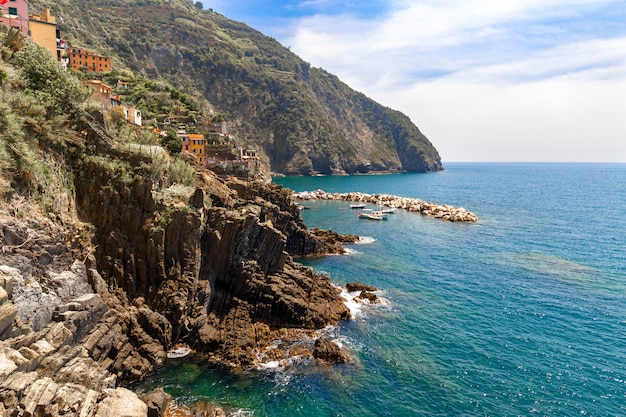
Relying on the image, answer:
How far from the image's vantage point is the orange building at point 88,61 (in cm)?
9650

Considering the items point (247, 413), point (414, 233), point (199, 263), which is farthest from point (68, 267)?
point (414, 233)

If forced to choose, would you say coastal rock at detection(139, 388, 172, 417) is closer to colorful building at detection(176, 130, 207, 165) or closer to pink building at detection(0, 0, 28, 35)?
pink building at detection(0, 0, 28, 35)

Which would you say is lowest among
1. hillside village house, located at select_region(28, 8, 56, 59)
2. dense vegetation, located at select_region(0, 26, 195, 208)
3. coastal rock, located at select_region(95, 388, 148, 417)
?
coastal rock, located at select_region(95, 388, 148, 417)

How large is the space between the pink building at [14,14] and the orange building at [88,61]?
49.8m

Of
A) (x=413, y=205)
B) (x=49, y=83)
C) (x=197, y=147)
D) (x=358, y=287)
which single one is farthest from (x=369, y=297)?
(x=413, y=205)

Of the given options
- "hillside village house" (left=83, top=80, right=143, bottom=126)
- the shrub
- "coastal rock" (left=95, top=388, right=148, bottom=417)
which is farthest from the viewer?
"hillside village house" (left=83, top=80, right=143, bottom=126)

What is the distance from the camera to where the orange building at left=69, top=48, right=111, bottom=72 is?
9650cm

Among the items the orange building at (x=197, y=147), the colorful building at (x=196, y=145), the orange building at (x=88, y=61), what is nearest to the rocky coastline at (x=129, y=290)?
the colorful building at (x=196, y=145)

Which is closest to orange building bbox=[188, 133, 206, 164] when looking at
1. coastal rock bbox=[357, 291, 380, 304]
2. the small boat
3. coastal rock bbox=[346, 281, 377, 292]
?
coastal rock bbox=[346, 281, 377, 292]

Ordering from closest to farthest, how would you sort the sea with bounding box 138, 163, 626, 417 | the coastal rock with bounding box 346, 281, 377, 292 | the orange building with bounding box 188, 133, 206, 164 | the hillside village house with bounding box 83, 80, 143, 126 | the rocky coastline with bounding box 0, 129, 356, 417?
the rocky coastline with bounding box 0, 129, 356, 417
the sea with bounding box 138, 163, 626, 417
the coastal rock with bounding box 346, 281, 377, 292
the hillside village house with bounding box 83, 80, 143, 126
the orange building with bounding box 188, 133, 206, 164

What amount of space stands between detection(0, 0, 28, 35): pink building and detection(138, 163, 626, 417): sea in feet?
156

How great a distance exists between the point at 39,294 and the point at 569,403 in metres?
36.6

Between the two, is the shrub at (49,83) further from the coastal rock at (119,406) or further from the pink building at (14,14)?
the coastal rock at (119,406)

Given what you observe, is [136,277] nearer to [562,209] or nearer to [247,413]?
[247,413]
